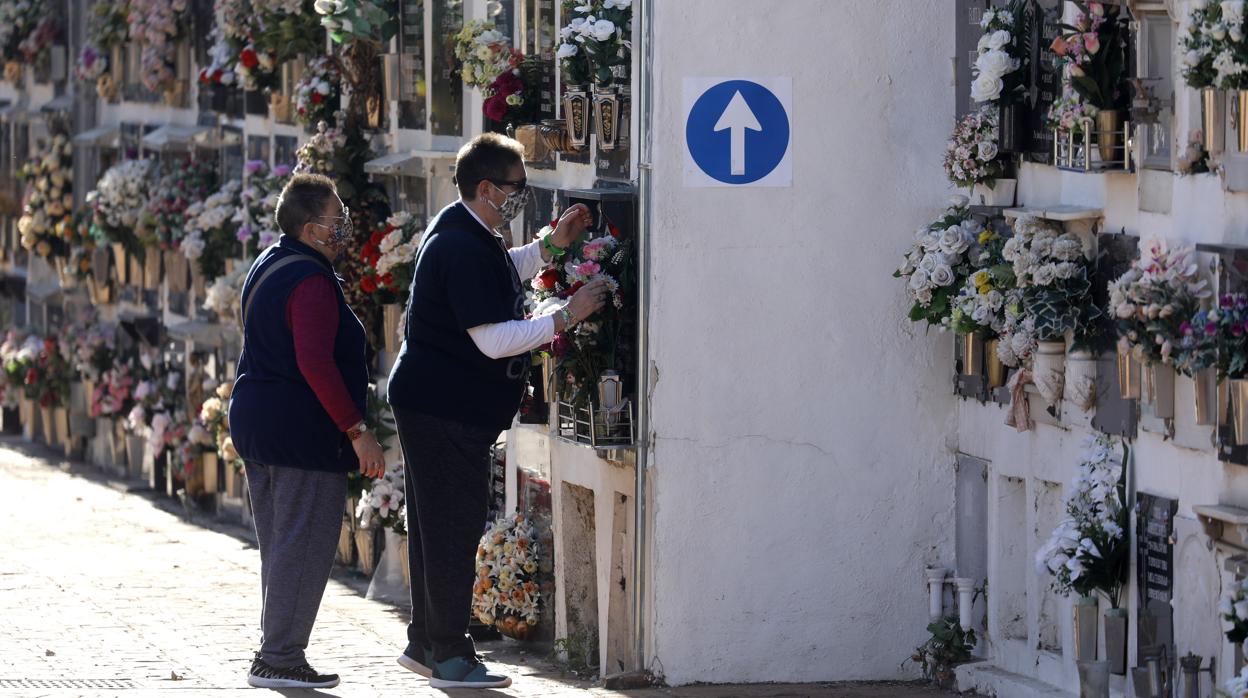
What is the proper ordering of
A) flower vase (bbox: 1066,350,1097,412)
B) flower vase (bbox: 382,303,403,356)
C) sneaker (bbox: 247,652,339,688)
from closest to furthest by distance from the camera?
1. flower vase (bbox: 1066,350,1097,412)
2. sneaker (bbox: 247,652,339,688)
3. flower vase (bbox: 382,303,403,356)

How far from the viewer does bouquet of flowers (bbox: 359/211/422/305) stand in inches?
525

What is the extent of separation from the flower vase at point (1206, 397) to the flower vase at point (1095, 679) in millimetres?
1001

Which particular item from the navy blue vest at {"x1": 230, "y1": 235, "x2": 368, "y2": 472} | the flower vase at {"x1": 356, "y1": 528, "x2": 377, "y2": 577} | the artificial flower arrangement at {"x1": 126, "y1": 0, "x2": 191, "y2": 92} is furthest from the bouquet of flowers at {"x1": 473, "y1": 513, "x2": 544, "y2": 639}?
the artificial flower arrangement at {"x1": 126, "y1": 0, "x2": 191, "y2": 92}

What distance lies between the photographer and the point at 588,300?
382 inches

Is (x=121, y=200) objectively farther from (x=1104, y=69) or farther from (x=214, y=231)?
(x=1104, y=69)

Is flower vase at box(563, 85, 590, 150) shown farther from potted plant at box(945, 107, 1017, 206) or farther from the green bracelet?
potted plant at box(945, 107, 1017, 206)

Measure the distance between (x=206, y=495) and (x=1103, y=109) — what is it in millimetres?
11376

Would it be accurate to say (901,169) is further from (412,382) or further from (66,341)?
(66,341)

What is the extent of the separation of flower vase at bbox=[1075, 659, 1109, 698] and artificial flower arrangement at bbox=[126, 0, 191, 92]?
12676mm

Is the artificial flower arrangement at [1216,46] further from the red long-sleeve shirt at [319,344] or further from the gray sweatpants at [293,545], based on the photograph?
the gray sweatpants at [293,545]

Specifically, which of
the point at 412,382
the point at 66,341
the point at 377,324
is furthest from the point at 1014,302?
the point at 66,341

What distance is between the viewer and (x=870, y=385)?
995cm

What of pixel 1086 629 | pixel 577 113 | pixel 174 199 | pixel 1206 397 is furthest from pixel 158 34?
pixel 1206 397

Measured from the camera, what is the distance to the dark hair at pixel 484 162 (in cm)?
946
